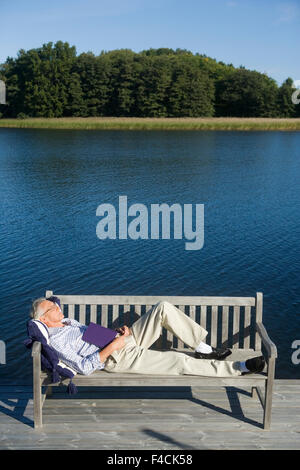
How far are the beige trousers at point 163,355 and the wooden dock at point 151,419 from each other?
18.0 inches

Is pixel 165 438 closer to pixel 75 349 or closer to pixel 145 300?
pixel 75 349

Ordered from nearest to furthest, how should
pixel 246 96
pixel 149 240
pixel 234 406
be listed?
pixel 234 406
pixel 149 240
pixel 246 96

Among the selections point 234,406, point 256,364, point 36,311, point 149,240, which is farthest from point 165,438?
A: point 149,240

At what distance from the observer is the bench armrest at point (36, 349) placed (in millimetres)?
4352

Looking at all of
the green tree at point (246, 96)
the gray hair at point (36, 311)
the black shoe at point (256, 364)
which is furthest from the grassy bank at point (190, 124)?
the black shoe at point (256, 364)

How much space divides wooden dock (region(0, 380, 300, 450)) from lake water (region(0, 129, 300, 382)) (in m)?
2.82

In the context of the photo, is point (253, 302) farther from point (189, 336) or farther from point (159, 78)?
point (159, 78)

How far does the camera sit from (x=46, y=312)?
15.7ft

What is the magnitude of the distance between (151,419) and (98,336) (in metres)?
0.88

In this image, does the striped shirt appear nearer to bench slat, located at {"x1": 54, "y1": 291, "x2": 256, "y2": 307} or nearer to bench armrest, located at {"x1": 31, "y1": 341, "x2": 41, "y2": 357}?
bench armrest, located at {"x1": 31, "y1": 341, "x2": 41, "y2": 357}

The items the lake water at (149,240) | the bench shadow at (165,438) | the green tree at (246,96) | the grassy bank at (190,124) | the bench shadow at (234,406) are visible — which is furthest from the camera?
the green tree at (246,96)

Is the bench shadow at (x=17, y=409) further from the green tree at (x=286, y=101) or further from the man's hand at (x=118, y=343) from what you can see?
the green tree at (x=286, y=101)

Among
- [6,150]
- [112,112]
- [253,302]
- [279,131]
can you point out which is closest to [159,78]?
[112,112]
